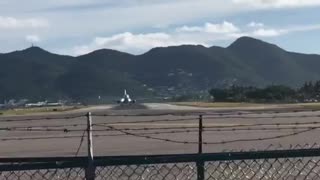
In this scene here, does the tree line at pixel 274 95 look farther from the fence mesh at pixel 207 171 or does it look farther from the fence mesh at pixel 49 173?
the fence mesh at pixel 49 173

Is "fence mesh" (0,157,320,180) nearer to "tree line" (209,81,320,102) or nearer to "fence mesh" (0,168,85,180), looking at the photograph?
"fence mesh" (0,168,85,180)

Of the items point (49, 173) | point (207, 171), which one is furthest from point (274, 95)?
point (49, 173)

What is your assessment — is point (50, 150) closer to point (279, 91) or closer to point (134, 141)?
point (134, 141)

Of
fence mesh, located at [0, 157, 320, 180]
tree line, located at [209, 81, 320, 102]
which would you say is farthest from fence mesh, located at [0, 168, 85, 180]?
tree line, located at [209, 81, 320, 102]

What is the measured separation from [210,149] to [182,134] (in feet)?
30.0

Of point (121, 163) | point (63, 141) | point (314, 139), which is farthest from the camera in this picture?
point (63, 141)

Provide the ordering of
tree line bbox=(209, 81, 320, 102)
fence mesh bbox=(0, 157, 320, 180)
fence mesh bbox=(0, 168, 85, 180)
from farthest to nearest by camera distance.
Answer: tree line bbox=(209, 81, 320, 102)
fence mesh bbox=(0, 157, 320, 180)
fence mesh bbox=(0, 168, 85, 180)

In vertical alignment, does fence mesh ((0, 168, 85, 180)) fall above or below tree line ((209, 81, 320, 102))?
above

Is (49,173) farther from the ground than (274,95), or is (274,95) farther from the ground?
(49,173)

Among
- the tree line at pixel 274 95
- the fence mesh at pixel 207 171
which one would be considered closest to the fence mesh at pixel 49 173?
the fence mesh at pixel 207 171

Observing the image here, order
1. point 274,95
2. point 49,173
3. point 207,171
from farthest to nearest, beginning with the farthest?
point 274,95 < point 207,171 < point 49,173

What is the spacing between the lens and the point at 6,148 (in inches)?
1117

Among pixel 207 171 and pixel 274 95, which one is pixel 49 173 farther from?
pixel 274 95

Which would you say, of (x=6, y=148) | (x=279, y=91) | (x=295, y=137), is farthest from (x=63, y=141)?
(x=279, y=91)
